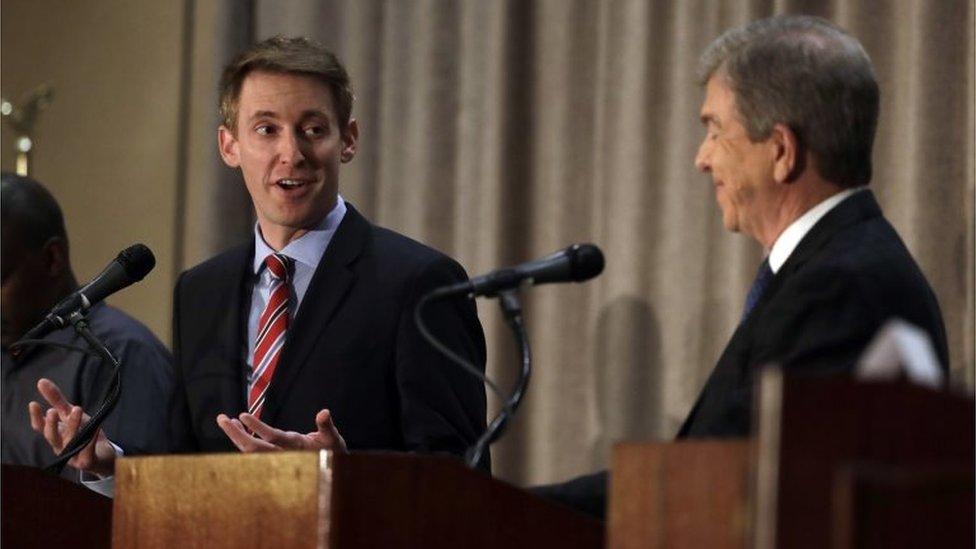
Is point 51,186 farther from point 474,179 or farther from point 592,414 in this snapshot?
point 592,414

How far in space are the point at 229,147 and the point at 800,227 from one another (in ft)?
5.64

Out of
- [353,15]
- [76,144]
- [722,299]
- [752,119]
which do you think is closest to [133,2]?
[76,144]

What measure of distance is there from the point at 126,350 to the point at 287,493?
203 cm

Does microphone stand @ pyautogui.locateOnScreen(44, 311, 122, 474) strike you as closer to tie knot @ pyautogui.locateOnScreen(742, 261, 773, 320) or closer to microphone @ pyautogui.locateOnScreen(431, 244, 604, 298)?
microphone @ pyautogui.locateOnScreen(431, 244, 604, 298)

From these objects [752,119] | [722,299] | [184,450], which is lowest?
[184,450]

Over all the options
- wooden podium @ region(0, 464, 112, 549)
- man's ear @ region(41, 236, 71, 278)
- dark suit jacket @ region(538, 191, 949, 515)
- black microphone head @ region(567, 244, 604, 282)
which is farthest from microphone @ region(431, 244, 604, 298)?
man's ear @ region(41, 236, 71, 278)

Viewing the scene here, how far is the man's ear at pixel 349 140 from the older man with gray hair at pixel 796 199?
1.20 m

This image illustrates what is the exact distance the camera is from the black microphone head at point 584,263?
2930 millimetres

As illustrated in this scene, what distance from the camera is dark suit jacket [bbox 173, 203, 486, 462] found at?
3.85 m

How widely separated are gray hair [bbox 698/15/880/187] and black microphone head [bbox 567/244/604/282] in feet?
1.63

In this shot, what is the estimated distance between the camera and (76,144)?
21.5 feet

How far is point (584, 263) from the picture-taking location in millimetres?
2936

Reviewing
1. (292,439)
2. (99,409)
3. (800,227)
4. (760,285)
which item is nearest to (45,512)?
(99,409)

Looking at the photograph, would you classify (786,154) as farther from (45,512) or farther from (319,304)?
(45,512)
